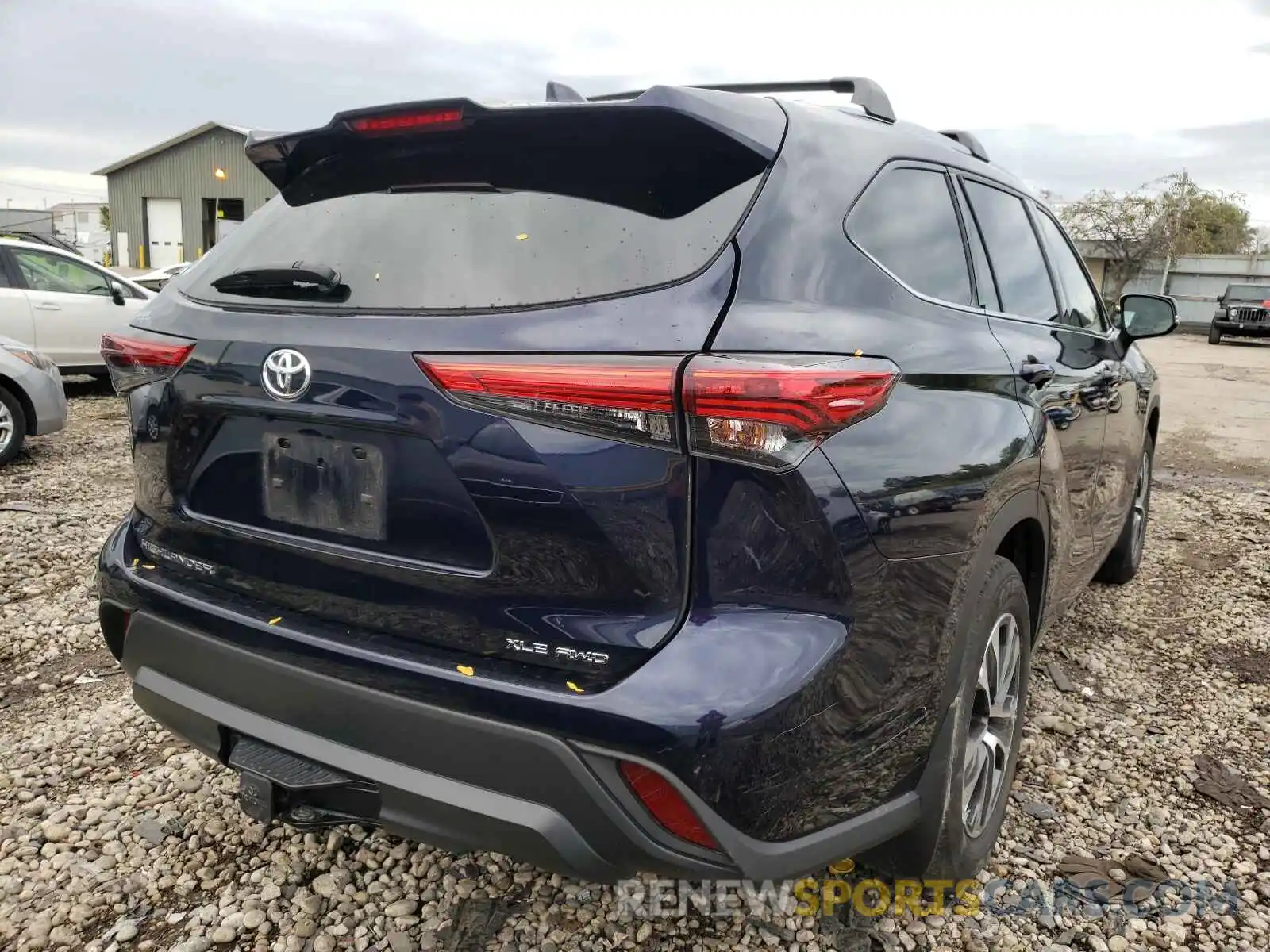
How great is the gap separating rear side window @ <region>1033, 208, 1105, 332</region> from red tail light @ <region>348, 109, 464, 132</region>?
222 centimetres

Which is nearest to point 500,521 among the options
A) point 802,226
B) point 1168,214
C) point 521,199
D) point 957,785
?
point 521,199

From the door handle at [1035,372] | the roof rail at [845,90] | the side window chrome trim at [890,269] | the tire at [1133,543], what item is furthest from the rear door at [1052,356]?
the tire at [1133,543]

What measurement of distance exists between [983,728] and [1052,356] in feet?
3.50

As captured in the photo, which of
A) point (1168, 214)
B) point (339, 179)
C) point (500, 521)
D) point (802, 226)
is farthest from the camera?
point (1168, 214)

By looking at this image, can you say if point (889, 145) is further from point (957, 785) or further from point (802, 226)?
point (957, 785)

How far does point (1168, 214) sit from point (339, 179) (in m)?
49.1

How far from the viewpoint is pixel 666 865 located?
157 cm

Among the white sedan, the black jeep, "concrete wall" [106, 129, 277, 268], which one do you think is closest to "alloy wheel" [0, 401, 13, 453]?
the white sedan

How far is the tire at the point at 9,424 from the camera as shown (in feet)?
21.9

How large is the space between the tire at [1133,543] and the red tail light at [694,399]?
3.43 m

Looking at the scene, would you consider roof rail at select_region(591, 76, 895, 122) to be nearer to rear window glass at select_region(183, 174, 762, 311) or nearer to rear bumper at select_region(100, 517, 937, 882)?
rear window glass at select_region(183, 174, 762, 311)

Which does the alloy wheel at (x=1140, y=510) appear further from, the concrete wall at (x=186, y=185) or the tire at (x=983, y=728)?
the concrete wall at (x=186, y=185)

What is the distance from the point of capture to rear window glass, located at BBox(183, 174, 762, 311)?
1.62 m

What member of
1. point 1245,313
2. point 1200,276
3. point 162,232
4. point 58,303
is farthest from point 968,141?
point 1200,276
